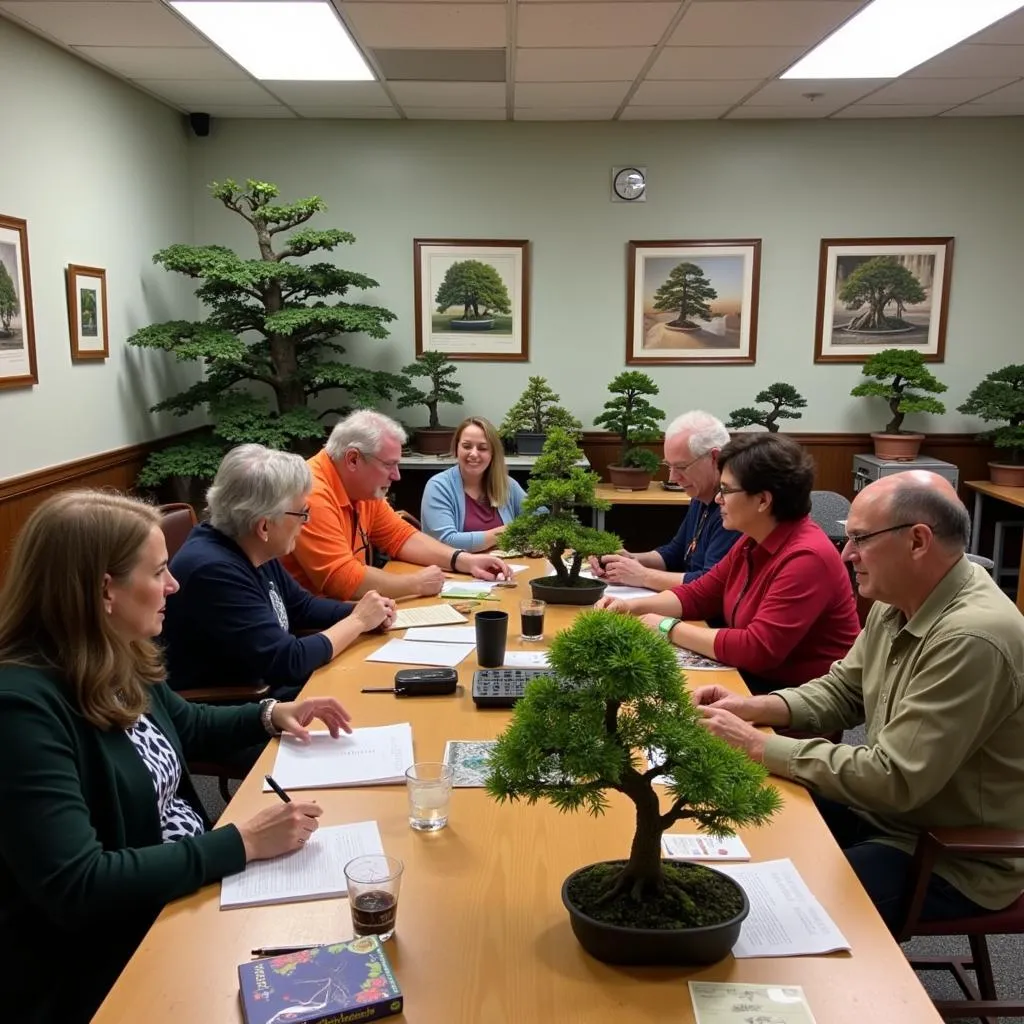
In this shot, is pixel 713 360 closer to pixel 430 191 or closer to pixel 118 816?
pixel 430 191

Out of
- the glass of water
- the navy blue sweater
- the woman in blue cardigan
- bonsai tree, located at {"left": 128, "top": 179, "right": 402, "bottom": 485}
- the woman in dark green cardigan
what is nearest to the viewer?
the woman in dark green cardigan

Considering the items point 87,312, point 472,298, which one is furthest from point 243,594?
point 472,298

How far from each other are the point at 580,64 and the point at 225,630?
3.11 m

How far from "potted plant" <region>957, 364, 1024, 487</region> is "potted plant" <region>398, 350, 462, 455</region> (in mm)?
2876

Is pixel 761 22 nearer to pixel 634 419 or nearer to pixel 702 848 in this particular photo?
pixel 634 419

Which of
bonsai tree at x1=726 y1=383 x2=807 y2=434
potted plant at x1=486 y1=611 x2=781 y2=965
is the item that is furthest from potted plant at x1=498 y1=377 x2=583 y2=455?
potted plant at x1=486 y1=611 x2=781 y2=965

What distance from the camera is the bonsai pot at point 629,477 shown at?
201 inches

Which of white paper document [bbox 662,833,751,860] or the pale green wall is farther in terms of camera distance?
the pale green wall

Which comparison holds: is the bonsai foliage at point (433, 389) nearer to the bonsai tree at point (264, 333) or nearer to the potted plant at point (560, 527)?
the bonsai tree at point (264, 333)

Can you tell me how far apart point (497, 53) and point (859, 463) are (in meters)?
3.02

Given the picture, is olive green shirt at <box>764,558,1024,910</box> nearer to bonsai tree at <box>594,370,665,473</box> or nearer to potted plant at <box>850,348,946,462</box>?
bonsai tree at <box>594,370,665,473</box>

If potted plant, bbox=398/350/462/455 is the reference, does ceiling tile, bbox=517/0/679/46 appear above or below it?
above

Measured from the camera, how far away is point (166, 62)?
409 cm

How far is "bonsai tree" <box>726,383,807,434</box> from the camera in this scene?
17.1ft
